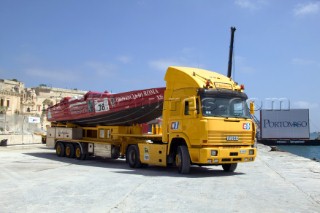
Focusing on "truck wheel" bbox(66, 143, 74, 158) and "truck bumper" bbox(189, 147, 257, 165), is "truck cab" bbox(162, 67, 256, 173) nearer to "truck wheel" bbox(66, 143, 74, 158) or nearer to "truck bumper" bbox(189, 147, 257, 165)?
"truck bumper" bbox(189, 147, 257, 165)

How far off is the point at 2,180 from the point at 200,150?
20.9 feet

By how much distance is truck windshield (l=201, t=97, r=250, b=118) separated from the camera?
1295 cm

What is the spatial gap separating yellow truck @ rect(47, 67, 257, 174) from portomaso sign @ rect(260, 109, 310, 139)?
230ft

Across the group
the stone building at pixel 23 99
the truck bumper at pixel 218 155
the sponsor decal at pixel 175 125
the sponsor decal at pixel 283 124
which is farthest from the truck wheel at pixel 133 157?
the sponsor decal at pixel 283 124

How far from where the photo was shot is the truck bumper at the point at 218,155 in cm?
1265

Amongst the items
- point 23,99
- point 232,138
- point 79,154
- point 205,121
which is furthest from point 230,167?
point 23,99

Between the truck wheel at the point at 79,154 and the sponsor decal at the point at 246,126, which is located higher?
the sponsor decal at the point at 246,126

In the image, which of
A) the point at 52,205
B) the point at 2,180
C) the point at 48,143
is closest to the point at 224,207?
the point at 52,205

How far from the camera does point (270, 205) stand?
26.9 ft

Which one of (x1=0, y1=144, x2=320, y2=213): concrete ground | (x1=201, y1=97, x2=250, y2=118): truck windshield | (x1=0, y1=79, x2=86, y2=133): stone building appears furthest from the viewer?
(x1=0, y1=79, x2=86, y2=133): stone building

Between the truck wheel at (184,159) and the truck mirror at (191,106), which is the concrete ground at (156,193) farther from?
the truck mirror at (191,106)

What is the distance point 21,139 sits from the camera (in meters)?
40.2

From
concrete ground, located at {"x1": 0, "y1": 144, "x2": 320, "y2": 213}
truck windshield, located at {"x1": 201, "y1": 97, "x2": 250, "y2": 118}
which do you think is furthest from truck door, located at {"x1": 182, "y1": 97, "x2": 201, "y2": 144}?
concrete ground, located at {"x1": 0, "y1": 144, "x2": 320, "y2": 213}

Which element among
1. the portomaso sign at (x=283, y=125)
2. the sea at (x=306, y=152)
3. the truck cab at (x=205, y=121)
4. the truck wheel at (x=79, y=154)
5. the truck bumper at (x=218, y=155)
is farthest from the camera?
the portomaso sign at (x=283, y=125)
